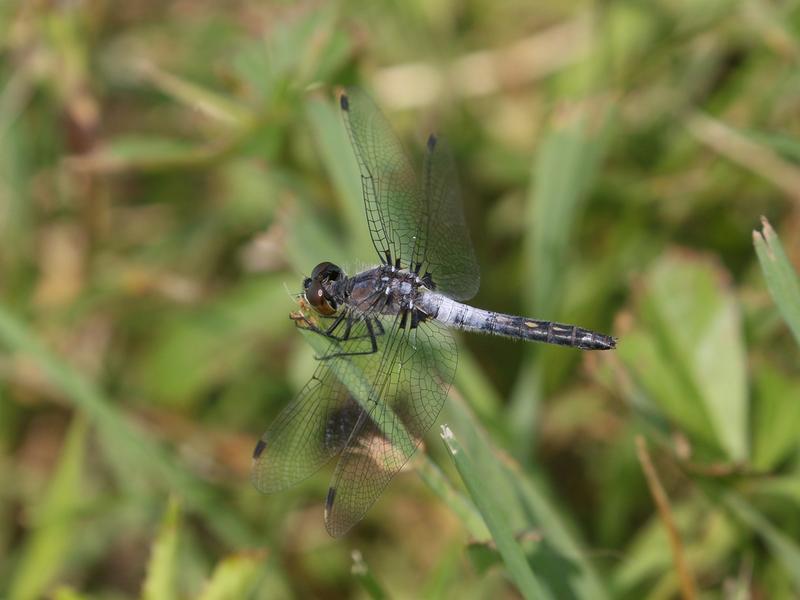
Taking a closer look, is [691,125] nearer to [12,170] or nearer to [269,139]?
[269,139]

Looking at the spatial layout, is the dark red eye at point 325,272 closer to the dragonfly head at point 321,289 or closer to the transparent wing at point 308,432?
the dragonfly head at point 321,289

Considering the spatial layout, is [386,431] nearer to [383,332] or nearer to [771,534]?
[383,332]

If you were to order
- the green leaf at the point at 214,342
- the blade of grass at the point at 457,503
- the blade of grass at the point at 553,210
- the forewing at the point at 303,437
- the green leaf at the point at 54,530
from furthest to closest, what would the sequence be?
the green leaf at the point at 214,342 → the blade of grass at the point at 553,210 → the green leaf at the point at 54,530 → the forewing at the point at 303,437 → the blade of grass at the point at 457,503

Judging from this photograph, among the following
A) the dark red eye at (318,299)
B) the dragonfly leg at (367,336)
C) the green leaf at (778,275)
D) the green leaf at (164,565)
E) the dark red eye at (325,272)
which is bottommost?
the green leaf at (778,275)

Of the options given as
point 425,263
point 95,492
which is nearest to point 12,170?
point 95,492

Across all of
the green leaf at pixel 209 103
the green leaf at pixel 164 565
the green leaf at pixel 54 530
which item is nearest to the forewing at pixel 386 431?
the green leaf at pixel 164 565

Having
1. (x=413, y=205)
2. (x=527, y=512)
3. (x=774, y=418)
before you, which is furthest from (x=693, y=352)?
(x=413, y=205)

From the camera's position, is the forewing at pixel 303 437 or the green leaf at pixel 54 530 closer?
the forewing at pixel 303 437

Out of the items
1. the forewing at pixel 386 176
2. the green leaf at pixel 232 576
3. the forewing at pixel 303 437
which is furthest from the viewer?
the forewing at pixel 386 176
